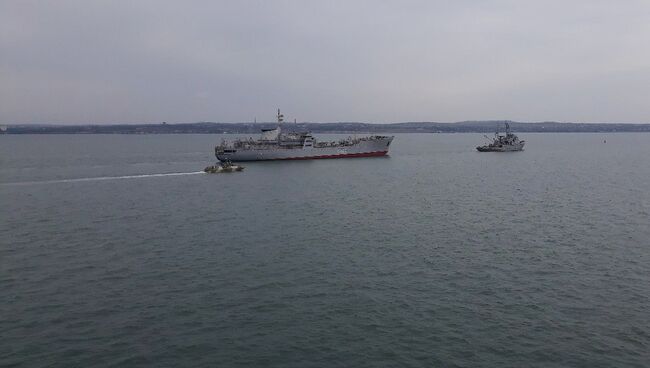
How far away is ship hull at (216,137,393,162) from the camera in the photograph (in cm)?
12700

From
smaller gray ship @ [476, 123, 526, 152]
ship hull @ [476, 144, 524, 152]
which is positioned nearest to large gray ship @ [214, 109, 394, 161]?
ship hull @ [476, 144, 524, 152]

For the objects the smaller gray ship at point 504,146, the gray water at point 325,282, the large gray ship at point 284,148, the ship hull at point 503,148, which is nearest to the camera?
the gray water at point 325,282

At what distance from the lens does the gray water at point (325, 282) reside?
74.2 feet

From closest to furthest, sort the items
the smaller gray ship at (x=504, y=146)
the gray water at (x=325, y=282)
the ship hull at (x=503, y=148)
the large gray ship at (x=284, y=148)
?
the gray water at (x=325, y=282)
the large gray ship at (x=284, y=148)
the ship hull at (x=503, y=148)
the smaller gray ship at (x=504, y=146)

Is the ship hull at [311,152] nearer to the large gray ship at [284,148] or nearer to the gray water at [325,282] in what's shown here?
the large gray ship at [284,148]

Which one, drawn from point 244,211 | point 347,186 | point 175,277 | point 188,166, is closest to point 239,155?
point 188,166

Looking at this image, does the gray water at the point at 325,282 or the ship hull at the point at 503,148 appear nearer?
the gray water at the point at 325,282

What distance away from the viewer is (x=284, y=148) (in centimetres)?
13038

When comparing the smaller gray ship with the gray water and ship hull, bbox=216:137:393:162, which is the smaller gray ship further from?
the gray water

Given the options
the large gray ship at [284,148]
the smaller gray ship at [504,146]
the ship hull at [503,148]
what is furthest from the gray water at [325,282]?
the smaller gray ship at [504,146]

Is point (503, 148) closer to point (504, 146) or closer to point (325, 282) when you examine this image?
point (504, 146)

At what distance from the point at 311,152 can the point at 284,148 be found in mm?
7972

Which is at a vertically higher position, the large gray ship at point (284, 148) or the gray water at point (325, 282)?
Result: the large gray ship at point (284, 148)

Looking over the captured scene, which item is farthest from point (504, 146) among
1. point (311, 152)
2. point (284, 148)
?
point (284, 148)
